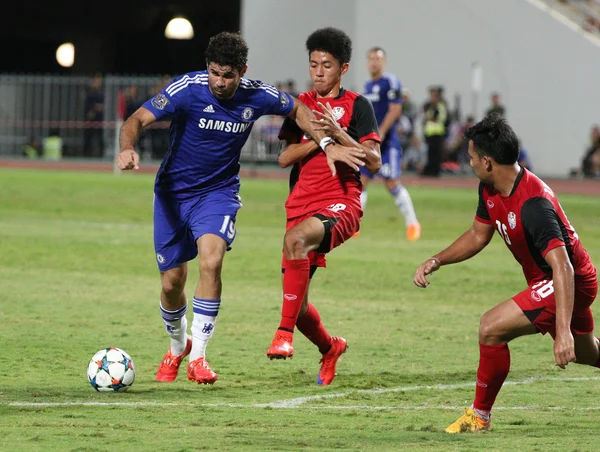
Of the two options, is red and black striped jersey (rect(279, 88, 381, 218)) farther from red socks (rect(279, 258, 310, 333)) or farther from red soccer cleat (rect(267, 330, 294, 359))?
red soccer cleat (rect(267, 330, 294, 359))

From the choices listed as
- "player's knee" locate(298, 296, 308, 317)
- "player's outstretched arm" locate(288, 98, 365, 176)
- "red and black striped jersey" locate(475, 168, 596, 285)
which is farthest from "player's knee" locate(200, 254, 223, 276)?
"red and black striped jersey" locate(475, 168, 596, 285)

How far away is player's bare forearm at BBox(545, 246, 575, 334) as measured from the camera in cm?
594

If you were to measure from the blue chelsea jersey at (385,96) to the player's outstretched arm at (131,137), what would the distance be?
958 centimetres

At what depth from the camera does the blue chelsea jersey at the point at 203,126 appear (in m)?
7.75

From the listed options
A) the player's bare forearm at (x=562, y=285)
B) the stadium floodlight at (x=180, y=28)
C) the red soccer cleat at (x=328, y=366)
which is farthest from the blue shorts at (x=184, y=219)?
the stadium floodlight at (x=180, y=28)

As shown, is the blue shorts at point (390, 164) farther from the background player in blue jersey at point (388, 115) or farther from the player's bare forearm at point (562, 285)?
the player's bare forearm at point (562, 285)

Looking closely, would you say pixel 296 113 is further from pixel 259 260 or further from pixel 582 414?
pixel 259 260

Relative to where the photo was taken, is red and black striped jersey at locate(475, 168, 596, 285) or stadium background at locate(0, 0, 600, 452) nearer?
red and black striped jersey at locate(475, 168, 596, 285)

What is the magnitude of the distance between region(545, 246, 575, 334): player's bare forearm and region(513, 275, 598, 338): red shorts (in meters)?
0.27

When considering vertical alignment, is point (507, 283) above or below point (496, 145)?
below

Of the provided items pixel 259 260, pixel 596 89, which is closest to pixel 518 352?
pixel 259 260

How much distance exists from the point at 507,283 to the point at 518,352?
13.1 feet

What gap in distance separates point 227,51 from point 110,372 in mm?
2111

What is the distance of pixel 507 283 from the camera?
13.3 m
